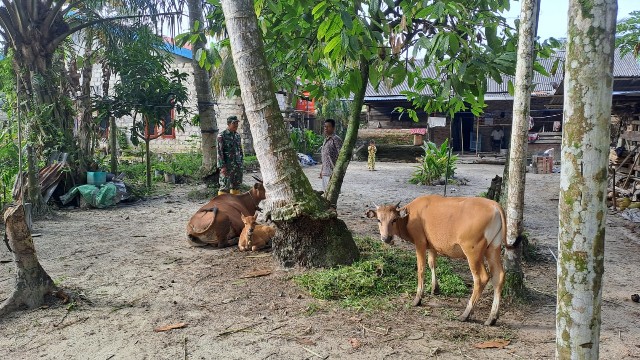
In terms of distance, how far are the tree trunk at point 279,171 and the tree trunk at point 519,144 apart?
1754 mm

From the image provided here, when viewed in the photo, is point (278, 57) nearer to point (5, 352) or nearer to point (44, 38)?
point (5, 352)

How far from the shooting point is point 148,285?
5.79m

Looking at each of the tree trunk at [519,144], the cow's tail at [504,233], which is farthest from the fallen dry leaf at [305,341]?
the tree trunk at [519,144]

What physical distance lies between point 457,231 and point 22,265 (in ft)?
13.3

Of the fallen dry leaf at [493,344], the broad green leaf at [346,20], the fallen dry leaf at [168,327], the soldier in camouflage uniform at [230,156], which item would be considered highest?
the broad green leaf at [346,20]

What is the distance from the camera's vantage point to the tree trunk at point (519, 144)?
198 inches

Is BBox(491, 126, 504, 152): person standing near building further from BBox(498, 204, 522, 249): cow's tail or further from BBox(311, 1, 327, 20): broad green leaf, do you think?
BBox(311, 1, 327, 20): broad green leaf

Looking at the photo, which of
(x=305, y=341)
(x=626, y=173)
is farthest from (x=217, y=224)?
(x=626, y=173)

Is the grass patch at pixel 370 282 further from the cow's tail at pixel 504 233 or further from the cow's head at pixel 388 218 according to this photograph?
the cow's tail at pixel 504 233

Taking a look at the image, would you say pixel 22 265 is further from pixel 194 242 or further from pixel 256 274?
pixel 194 242

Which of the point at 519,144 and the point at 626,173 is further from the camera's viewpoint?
the point at 626,173

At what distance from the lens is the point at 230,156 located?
383 inches

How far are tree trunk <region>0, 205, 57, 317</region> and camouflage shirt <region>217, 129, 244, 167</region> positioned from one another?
478 cm

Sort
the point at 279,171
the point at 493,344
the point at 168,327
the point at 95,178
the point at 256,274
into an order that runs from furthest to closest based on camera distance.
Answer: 1. the point at 95,178
2. the point at 256,274
3. the point at 279,171
4. the point at 168,327
5. the point at 493,344
